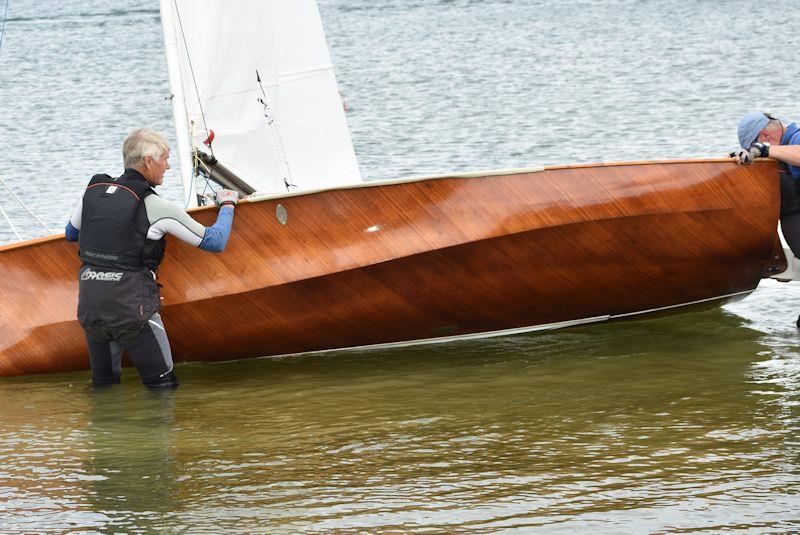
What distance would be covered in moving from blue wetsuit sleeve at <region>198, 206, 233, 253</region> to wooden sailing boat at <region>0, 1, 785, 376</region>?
0.27 metres

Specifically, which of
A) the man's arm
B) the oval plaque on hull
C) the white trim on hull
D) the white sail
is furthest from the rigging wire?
the man's arm

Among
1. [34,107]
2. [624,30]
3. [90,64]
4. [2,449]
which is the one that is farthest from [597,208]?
[624,30]

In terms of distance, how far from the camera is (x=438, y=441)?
5.56 m

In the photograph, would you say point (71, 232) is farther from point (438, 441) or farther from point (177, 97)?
point (438, 441)

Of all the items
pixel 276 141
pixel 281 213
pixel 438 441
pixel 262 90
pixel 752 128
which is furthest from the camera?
pixel 276 141

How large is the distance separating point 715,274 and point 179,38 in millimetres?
3375

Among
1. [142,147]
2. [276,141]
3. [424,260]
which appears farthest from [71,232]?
[276,141]

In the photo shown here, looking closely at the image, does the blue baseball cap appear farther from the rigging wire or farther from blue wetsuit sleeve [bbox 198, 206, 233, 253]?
the rigging wire

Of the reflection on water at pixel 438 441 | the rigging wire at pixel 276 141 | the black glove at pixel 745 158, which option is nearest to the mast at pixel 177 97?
the rigging wire at pixel 276 141

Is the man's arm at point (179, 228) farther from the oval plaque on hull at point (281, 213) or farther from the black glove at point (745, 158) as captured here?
the black glove at point (745, 158)

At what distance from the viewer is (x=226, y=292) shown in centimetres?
672

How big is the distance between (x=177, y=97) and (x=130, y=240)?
1827 millimetres

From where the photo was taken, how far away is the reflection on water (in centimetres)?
471

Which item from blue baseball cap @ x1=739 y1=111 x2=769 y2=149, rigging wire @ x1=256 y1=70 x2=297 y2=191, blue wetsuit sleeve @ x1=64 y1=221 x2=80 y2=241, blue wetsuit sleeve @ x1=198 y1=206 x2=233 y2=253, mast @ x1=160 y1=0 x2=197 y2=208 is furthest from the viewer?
rigging wire @ x1=256 y1=70 x2=297 y2=191
